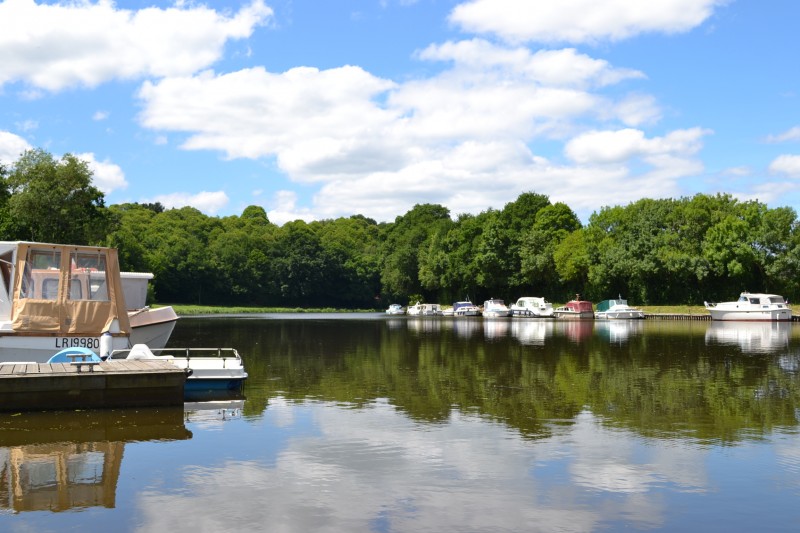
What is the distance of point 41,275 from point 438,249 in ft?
307

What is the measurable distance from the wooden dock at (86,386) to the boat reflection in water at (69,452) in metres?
0.26

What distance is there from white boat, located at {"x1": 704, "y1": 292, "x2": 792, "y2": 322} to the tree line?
7.22 m

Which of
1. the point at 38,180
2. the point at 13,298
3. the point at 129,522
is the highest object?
the point at 38,180

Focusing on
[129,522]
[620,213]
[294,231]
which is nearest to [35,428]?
[129,522]

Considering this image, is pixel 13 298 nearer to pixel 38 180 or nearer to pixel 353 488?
pixel 353 488

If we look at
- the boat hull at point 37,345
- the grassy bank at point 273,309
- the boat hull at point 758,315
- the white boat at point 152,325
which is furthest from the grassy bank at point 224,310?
the boat hull at point 37,345

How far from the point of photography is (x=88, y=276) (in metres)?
21.3

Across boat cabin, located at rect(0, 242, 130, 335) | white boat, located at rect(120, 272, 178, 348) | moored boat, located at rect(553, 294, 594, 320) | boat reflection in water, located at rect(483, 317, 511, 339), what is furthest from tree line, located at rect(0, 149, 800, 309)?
boat cabin, located at rect(0, 242, 130, 335)

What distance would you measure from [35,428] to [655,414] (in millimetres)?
Result: 12840

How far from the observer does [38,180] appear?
65.4 m

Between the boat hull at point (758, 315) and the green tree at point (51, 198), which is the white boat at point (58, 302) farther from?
the boat hull at point (758, 315)

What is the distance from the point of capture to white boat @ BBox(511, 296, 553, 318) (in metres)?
82.7

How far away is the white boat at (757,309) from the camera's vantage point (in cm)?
6309

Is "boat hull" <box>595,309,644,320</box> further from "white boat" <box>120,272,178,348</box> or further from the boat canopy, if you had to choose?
"white boat" <box>120,272,178,348</box>
